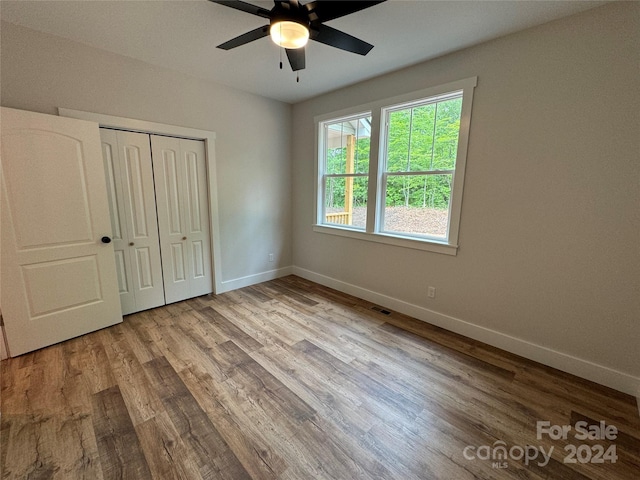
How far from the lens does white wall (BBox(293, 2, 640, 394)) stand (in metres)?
1.87

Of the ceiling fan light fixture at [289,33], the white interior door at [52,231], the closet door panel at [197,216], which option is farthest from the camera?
the closet door panel at [197,216]

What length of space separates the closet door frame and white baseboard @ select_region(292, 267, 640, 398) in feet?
6.68

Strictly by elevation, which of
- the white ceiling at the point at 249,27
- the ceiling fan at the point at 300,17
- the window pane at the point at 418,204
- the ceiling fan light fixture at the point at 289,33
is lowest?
the window pane at the point at 418,204

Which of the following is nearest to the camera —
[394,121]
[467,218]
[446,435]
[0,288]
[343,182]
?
[446,435]

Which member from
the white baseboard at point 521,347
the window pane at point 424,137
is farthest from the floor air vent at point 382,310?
the window pane at point 424,137

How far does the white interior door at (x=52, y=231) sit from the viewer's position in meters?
2.17

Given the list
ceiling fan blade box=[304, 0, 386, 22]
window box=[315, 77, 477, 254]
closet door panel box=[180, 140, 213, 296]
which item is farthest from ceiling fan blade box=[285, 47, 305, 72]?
closet door panel box=[180, 140, 213, 296]

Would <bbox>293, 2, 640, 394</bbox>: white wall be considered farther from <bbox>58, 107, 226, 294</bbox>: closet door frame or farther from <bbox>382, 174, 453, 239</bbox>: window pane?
<bbox>58, 107, 226, 294</bbox>: closet door frame

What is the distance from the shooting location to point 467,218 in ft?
8.54

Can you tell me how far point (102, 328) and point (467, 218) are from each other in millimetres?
3899

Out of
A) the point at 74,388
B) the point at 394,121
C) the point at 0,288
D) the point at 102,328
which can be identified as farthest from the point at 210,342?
the point at 394,121

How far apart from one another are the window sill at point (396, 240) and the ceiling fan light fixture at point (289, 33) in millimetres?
2160

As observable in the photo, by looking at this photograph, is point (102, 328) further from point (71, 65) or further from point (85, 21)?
point (85, 21)

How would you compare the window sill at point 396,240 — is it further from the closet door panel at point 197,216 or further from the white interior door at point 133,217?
the white interior door at point 133,217
